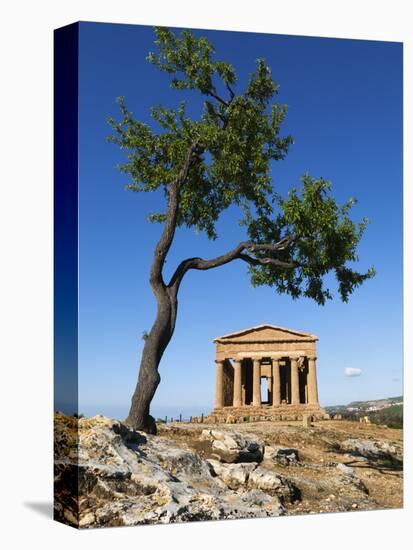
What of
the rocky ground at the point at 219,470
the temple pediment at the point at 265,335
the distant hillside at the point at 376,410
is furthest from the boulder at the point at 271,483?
the temple pediment at the point at 265,335

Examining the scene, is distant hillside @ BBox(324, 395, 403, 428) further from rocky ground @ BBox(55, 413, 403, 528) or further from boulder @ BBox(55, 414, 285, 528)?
boulder @ BBox(55, 414, 285, 528)

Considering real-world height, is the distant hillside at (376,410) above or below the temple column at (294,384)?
below

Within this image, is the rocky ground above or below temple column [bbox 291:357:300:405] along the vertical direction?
below

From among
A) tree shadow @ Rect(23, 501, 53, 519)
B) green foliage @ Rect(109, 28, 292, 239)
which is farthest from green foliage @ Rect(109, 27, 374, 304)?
tree shadow @ Rect(23, 501, 53, 519)

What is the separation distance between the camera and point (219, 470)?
47.9 feet

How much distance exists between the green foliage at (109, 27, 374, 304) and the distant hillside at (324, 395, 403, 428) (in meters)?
1.65

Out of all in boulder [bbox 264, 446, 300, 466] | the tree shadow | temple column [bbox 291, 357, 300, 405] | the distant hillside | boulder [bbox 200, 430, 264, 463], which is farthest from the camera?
the distant hillside

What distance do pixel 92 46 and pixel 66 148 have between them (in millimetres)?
1342

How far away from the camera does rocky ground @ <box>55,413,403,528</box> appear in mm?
13391

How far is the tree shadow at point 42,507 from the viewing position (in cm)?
1433

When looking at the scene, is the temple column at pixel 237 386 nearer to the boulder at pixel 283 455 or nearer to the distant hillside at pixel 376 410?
the boulder at pixel 283 455

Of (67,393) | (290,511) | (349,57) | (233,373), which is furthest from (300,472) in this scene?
(349,57)

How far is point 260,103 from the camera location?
1533 centimetres

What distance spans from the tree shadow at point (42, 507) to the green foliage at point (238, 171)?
4.20m
